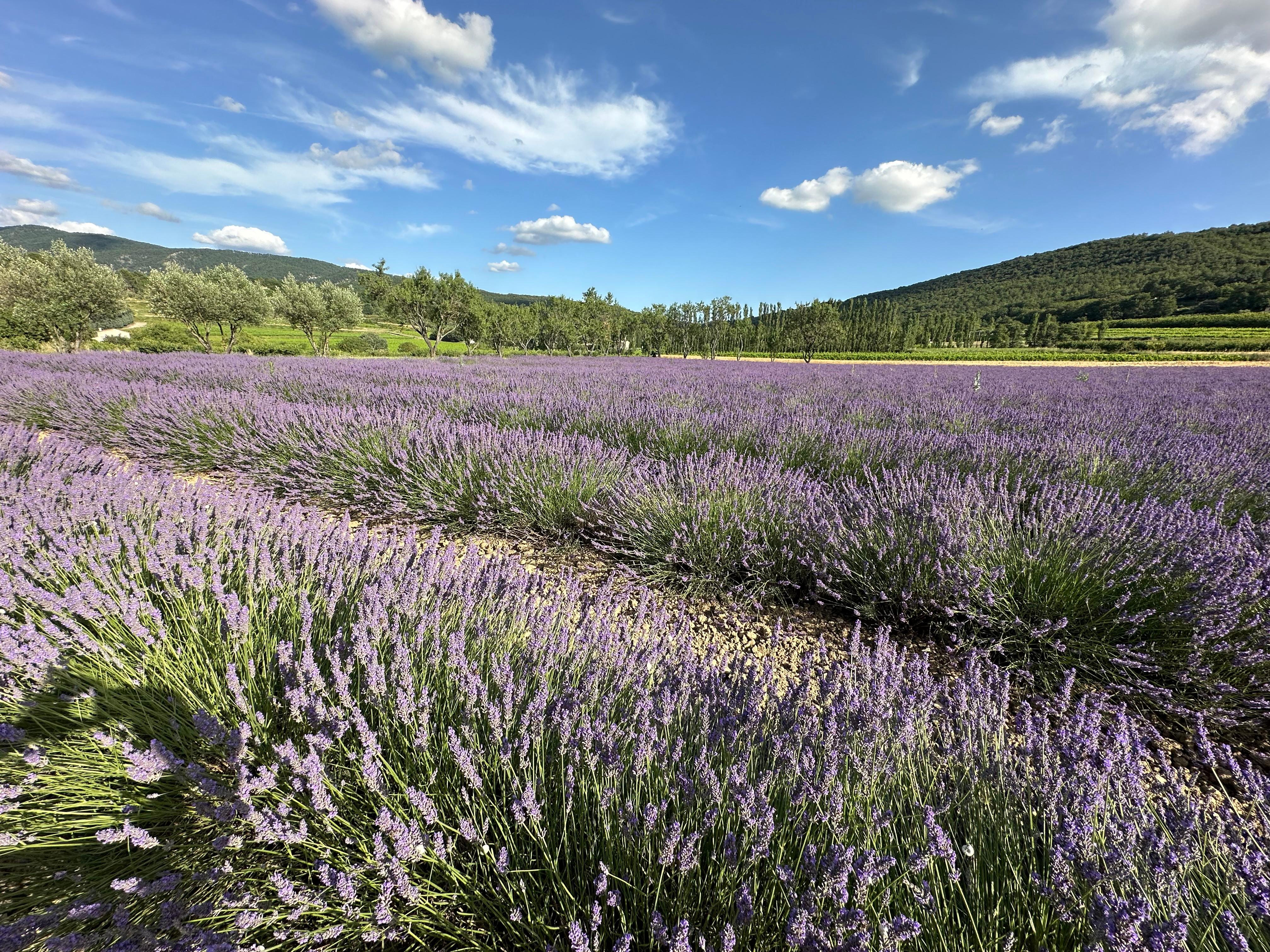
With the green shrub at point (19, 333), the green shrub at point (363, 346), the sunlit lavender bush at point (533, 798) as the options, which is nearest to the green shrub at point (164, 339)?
the green shrub at point (19, 333)

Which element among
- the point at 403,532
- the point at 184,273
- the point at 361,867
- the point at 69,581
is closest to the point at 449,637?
the point at 361,867

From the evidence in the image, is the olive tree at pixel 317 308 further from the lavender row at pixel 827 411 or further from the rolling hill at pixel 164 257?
the rolling hill at pixel 164 257

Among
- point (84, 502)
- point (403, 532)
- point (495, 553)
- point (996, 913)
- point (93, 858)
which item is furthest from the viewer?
point (403, 532)

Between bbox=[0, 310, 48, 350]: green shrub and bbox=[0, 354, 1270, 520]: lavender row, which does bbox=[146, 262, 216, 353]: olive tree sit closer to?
bbox=[0, 310, 48, 350]: green shrub

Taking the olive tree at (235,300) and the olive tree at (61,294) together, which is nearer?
the olive tree at (61,294)

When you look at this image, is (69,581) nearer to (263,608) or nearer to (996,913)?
(263,608)

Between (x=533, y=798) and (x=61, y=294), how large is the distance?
113 ft

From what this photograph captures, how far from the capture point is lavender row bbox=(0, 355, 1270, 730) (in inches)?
80.0

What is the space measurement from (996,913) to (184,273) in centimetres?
3615

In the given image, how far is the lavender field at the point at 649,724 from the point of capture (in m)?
0.92

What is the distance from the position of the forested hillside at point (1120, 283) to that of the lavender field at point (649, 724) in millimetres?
77130

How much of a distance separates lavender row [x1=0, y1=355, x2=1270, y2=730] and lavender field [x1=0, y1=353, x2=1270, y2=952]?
0.04 meters

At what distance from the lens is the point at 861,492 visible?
10.7ft

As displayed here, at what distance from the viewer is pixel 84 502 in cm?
224
